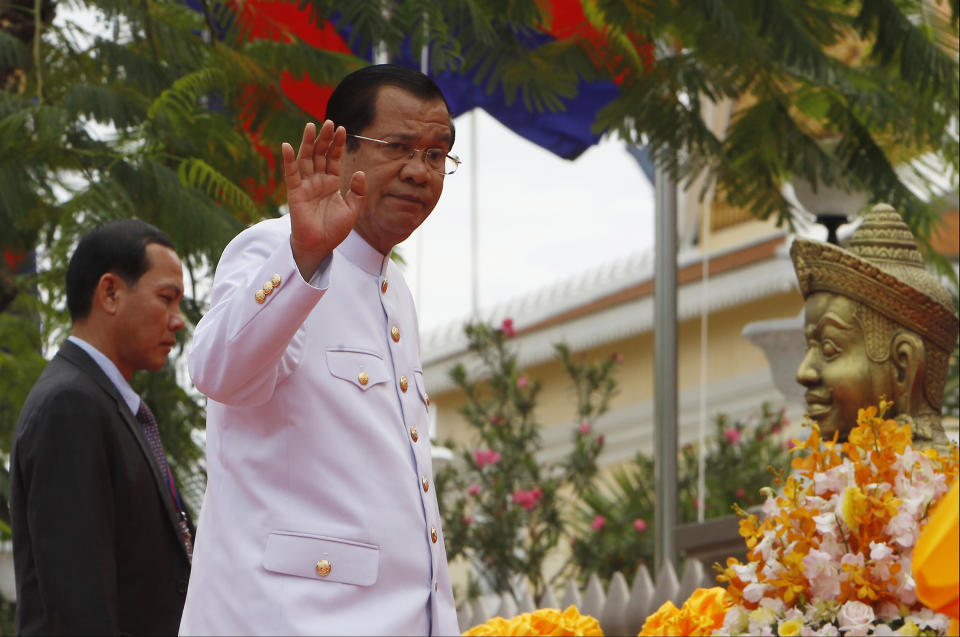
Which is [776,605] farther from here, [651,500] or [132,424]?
[651,500]

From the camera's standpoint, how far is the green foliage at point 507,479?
12602 mm

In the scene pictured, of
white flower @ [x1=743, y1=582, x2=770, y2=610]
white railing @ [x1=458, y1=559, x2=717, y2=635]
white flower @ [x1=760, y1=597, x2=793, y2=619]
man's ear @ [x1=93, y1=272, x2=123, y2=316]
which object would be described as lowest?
white railing @ [x1=458, y1=559, x2=717, y2=635]

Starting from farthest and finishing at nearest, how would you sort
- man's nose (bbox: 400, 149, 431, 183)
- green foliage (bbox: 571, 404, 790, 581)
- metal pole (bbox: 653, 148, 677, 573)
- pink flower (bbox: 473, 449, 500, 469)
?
green foliage (bbox: 571, 404, 790, 581), pink flower (bbox: 473, 449, 500, 469), metal pole (bbox: 653, 148, 677, 573), man's nose (bbox: 400, 149, 431, 183)

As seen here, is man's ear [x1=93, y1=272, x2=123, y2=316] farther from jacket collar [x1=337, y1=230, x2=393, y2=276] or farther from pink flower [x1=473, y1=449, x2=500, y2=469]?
pink flower [x1=473, y1=449, x2=500, y2=469]

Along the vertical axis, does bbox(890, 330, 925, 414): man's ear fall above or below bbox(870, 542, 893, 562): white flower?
above

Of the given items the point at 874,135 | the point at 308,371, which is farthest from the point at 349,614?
the point at 874,135

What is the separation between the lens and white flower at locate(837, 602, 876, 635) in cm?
334

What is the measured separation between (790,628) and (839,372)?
4.03 ft

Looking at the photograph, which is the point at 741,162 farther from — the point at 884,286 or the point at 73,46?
the point at 73,46

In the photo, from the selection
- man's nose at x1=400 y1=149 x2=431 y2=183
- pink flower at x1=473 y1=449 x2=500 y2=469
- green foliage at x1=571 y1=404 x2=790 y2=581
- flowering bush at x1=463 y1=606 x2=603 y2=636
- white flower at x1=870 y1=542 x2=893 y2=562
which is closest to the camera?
man's nose at x1=400 y1=149 x2=431 y2=183

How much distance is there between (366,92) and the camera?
113 inches

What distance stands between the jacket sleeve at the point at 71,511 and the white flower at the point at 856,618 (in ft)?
5.13

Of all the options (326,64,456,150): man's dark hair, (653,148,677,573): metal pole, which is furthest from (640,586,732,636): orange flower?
(653,148,677,573): metal pole

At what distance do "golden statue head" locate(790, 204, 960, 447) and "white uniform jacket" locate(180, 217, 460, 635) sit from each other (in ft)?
6.61
